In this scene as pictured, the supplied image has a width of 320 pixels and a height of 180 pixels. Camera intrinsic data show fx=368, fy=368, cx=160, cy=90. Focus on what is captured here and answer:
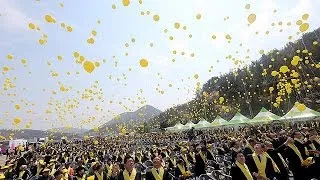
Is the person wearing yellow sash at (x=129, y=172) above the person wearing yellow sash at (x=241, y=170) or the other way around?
above

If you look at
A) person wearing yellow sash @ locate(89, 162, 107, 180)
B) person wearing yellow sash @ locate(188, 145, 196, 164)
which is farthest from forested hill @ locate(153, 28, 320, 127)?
person wearing yellow sash @ locate(89, 162, 107, 180)

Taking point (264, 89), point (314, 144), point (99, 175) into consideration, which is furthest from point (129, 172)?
point (264, 89)

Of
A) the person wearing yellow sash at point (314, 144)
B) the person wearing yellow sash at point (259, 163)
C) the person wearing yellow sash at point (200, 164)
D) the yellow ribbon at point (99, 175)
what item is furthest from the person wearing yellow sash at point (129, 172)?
the person wearing yellow sash at point (314, 144)

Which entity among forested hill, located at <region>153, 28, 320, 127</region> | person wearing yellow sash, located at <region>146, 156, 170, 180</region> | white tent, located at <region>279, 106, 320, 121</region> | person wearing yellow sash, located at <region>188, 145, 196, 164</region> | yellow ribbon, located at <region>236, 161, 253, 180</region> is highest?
forested hill, located at <region>153, 28, 320, 127</region>

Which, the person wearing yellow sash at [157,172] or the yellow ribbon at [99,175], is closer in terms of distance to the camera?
the person wearing yellow sash at [157,172]

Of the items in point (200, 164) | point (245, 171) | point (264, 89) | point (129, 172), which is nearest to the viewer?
point (245, 171)

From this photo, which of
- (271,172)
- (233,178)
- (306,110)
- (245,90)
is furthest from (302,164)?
(245,90)

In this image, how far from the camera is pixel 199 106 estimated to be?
7119cm

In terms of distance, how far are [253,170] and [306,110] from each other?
61.5ft

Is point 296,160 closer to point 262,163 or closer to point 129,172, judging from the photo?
point 262,163

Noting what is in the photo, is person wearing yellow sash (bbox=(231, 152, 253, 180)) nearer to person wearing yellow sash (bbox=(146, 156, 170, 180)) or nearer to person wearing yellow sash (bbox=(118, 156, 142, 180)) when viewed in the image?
person wearing yellow sash (bbox=(146, 156, 170, 180))

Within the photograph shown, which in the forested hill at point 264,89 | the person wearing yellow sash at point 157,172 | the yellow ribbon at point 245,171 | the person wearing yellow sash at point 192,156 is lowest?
the yellow ribbon at point 245,171

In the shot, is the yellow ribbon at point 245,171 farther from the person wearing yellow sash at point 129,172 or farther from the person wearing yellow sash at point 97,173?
the person wearing yellow sash at point 97,173

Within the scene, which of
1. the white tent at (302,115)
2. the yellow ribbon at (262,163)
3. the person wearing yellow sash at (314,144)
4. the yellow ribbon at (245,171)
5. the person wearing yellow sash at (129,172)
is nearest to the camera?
the yellow ribbon at (245,171)
